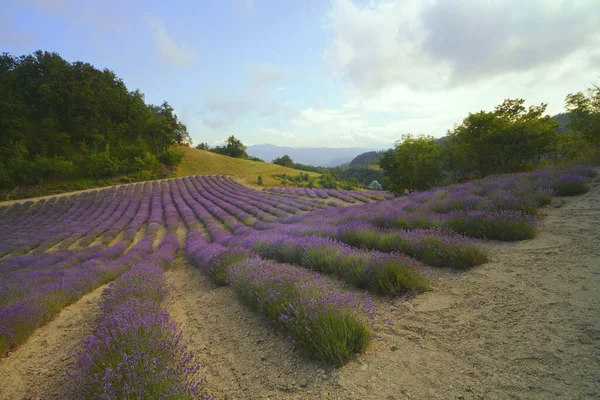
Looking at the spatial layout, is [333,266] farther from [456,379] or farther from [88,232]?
[88,232]

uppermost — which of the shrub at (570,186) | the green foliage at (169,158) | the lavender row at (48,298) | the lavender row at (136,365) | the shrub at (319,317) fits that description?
the green foliage at (169,158)

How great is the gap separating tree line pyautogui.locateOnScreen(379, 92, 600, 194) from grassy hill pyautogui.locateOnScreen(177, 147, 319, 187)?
2632cm

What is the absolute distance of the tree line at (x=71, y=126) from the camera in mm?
32031

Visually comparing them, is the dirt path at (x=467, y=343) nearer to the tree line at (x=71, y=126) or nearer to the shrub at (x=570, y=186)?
the shrub at (x=570, y=186)

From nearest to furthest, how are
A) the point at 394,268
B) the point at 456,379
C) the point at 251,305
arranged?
1. the point at 456,379
2. the point at 394,268
3. the point at 251,305

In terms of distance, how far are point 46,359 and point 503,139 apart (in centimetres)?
1708

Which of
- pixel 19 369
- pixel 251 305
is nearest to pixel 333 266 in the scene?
pixel 251 305

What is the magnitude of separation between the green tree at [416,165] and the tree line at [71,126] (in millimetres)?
35917

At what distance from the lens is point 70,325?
15.4 feet

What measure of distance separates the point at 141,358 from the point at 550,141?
55.6ft

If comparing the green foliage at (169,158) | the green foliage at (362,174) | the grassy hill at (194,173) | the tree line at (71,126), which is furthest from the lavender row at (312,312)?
the green foliage at (362,174)

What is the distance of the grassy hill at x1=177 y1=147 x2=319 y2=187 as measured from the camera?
142 ft

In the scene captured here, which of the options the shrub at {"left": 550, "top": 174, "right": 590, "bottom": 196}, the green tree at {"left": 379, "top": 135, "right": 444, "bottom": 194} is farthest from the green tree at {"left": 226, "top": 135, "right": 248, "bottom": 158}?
the shrub at {"left": 550, "top": 174, "right": 590, "bottom": 196}

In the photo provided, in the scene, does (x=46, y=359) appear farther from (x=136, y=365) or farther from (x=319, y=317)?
(x=319, y=317)
